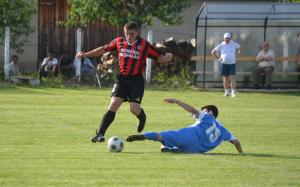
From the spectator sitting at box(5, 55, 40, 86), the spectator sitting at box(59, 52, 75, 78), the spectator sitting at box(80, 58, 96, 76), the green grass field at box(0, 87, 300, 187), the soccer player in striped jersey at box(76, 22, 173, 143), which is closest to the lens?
the green grass field at box(0, 87, 300, 187)

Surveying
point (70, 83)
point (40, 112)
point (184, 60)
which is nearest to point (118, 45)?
point (40, 112)

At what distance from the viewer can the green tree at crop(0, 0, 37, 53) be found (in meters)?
32.3

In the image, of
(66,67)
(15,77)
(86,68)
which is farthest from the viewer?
(66,67)

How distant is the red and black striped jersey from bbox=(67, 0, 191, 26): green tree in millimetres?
17752

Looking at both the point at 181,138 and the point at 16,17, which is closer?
the point at 181,138

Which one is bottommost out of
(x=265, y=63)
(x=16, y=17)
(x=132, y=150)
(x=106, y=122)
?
(x=132, y=150)

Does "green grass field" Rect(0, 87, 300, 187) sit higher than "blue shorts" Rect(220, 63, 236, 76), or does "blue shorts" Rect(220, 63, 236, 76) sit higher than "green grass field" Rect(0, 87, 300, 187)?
"blue shorts" Rect(220, 63, 236, 76)

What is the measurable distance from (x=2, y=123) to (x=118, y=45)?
3.71 m

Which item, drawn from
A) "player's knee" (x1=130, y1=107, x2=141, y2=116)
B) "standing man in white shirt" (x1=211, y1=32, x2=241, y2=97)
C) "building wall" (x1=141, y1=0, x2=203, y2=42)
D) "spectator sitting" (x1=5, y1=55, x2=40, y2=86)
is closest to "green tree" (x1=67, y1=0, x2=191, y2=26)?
"spectator sitting" (x1=5, y1=55, x2=40, y2=86)

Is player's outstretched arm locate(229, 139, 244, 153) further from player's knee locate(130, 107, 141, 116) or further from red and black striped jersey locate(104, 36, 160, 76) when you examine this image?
red and black striped jersey locate(104, 36, 160, 76)

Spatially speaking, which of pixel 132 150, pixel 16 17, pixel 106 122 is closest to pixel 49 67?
pixel 16 17

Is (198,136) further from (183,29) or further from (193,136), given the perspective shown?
(183,29)

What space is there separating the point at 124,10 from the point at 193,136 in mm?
20795

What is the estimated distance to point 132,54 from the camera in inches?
563
